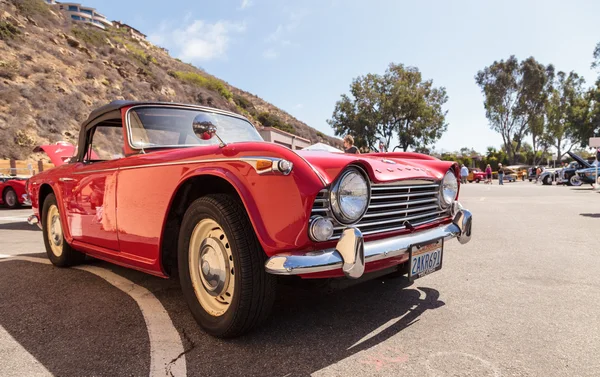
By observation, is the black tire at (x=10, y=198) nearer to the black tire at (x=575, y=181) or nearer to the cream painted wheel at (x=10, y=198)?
the cream painted wheel at (x=10, y=198)

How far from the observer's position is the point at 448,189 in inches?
126

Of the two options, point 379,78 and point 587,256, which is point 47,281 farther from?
point 379,78

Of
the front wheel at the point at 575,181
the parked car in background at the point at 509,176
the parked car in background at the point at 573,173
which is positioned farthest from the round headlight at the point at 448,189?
the parked car in background at the point at 509,176

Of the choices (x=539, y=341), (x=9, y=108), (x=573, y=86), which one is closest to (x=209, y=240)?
(x=539, y=341)

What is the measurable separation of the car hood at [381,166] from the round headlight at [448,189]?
3.3 inches

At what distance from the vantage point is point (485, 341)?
2.30 meters

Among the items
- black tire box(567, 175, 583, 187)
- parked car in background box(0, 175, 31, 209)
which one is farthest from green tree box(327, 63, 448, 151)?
parked car in background box(0, 175, 31, 209)

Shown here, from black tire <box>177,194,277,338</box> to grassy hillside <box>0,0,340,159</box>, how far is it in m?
22.0

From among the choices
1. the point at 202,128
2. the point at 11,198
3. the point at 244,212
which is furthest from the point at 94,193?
the point at 11,198

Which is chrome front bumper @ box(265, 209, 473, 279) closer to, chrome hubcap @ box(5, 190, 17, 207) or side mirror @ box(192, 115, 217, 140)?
side mirror @ box(192, 115, 217, 140)

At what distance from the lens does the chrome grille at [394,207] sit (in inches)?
86.4

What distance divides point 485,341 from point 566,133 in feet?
195

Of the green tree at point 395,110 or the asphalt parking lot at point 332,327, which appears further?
the green tree at point 395,110

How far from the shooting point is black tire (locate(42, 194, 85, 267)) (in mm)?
4133
